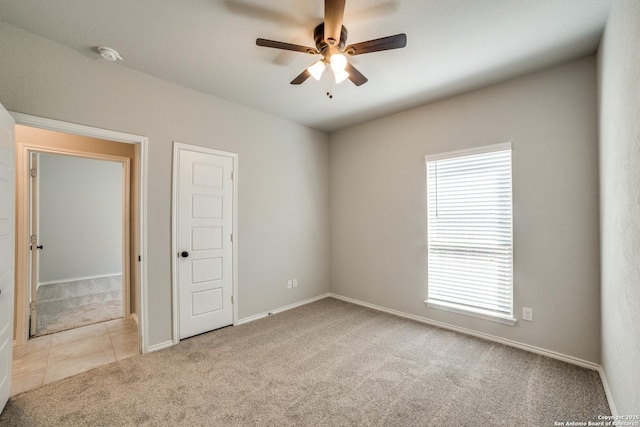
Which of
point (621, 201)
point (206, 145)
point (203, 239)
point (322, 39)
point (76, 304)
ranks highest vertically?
point (322, 39)

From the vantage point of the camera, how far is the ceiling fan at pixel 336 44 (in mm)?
1601

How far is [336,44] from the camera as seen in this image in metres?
1.89

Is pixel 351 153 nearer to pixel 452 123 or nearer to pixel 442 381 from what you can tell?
pixel 452 123

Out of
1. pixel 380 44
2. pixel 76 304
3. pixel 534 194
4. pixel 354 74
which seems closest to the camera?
pixel 380 44

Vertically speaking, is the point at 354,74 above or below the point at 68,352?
above

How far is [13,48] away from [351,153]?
3.64 m

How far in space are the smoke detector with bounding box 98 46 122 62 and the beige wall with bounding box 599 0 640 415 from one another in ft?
11.6

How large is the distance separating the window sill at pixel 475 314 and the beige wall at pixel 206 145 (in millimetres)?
1853

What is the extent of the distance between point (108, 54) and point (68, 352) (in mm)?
2874

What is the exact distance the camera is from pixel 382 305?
3869 millimetres

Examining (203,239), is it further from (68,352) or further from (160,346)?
(68,352)

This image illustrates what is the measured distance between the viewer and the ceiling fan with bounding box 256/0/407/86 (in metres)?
1.60

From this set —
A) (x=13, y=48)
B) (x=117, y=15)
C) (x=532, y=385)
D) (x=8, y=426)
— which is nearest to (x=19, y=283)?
(x=8, y=426)

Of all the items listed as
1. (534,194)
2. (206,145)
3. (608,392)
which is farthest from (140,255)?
(608,392)
